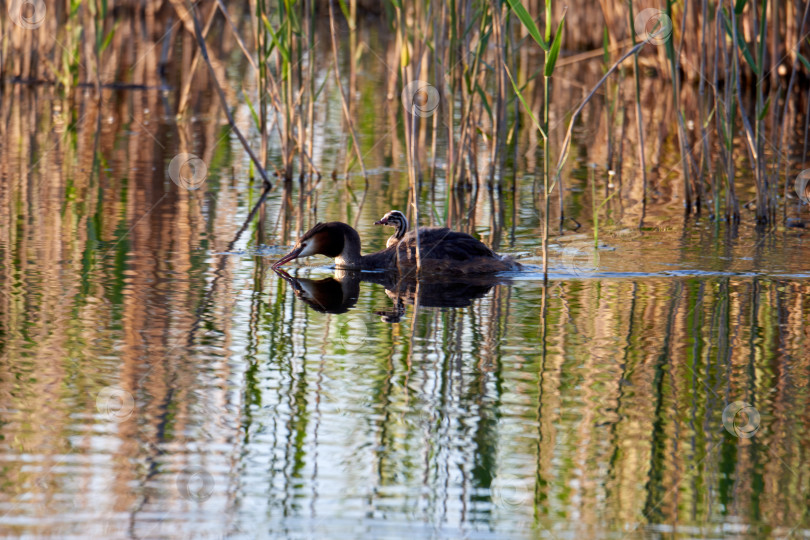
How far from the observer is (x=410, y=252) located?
21.8ft

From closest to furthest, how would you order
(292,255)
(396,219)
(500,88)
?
(292,255), (396,219), (500,88)

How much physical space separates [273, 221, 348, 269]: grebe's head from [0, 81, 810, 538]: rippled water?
130 millimetres

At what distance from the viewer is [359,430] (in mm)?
3941

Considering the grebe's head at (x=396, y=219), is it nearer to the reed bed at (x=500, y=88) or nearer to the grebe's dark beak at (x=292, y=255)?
the reed bed at (x=500, y=88)

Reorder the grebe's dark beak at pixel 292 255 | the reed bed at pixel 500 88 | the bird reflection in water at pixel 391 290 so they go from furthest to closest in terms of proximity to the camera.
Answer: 1. the reed bed at pixel 500 88
2. the grebe's dark beak at pixel 292 255
3. the bird reflection in water at pixel 391 290

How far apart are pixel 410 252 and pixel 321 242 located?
1.77ft

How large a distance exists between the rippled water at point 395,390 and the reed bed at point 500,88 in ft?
2.49

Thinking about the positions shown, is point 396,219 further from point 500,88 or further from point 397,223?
point 500,88

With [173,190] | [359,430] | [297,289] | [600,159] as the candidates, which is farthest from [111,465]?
[600,159]

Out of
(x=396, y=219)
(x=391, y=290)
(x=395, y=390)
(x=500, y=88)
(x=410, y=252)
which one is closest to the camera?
(x=395, y=390)

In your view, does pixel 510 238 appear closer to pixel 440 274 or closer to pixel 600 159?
pixel 440 274

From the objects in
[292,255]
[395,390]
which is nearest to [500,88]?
[292,255]

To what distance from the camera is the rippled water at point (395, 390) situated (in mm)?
3359

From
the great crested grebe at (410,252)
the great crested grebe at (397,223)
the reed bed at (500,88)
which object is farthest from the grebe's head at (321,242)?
the reed bed at (500,88)
